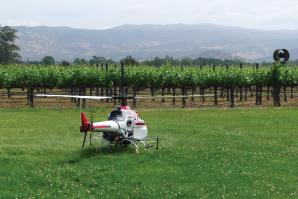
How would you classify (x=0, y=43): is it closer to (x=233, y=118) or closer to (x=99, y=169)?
(x=233, y=118)

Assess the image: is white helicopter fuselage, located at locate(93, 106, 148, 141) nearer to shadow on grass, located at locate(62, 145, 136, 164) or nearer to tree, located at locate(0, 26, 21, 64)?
shadow on grass, located at locate(62, 145, 136, 164)

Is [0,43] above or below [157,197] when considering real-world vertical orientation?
above

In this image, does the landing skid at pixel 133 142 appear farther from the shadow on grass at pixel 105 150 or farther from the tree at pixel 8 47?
the tree at pixel 8 47

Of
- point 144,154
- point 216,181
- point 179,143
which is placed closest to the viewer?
point 216,181

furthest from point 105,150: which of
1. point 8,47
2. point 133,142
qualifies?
point 8,47

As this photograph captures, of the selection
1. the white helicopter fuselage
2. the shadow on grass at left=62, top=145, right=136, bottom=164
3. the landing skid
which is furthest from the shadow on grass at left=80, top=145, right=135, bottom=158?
the white helicopter fuselage

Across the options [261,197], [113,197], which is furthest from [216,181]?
[113,197]

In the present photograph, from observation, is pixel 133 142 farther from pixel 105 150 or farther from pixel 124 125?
pixel 105 150
